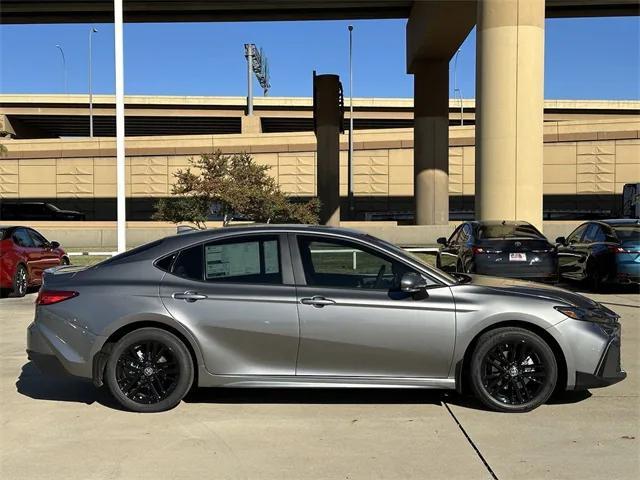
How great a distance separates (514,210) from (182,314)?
45.3 feet

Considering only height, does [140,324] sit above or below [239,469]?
above

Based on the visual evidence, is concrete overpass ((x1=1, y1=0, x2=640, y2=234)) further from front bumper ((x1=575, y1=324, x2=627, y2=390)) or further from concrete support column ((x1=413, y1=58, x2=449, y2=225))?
front bumper ((x1=575, y1=324, x2=627, y2=390))

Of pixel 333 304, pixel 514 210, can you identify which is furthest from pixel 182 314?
pixel 514 210

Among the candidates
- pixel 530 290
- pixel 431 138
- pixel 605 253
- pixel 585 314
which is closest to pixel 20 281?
pixel 530 290

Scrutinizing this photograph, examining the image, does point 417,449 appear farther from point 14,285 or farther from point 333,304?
point 14,285

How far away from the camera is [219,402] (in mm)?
5512

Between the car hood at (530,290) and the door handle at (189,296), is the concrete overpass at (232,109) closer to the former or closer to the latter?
the car hood at (530,290)

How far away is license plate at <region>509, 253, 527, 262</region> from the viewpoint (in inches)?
457

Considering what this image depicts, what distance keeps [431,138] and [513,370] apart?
91.8ft

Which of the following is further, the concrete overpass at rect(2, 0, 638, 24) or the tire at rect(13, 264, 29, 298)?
the concrete overpass at rect(2, 0, 638, 24)

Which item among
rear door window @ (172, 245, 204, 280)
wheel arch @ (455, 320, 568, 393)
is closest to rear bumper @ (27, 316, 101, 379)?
rear door window @ (172, 245, 204, 280)

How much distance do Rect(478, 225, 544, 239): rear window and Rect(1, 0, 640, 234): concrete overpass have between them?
4.38 metres

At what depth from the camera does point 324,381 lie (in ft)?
16.8

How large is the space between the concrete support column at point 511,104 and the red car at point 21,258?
11244 millimetres
